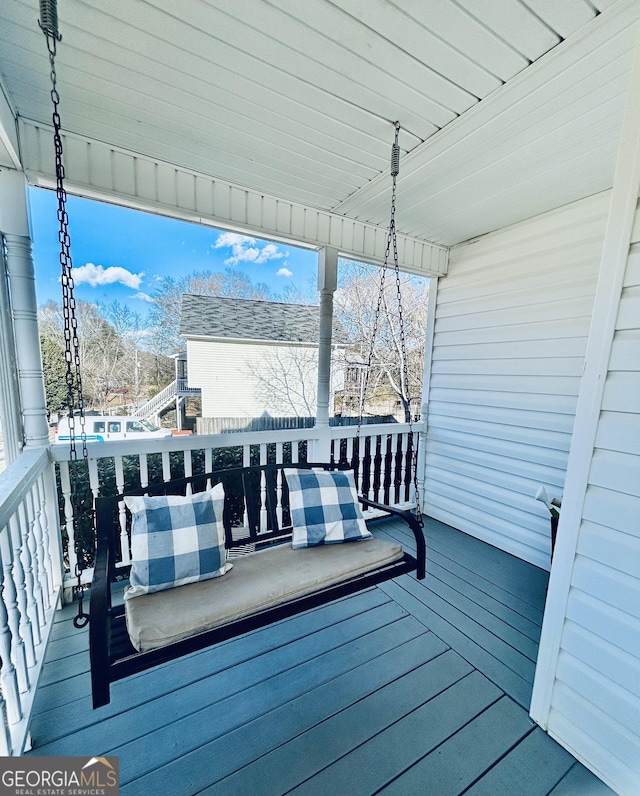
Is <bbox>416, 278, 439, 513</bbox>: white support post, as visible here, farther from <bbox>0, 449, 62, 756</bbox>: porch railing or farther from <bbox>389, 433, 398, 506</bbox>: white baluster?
<bbox>0, 449, 62, 756</bbox>: porch railing

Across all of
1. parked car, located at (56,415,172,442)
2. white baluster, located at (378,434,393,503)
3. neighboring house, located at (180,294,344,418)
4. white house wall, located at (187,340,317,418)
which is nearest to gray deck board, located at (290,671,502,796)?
white baluster, located at (378,434,393,503)

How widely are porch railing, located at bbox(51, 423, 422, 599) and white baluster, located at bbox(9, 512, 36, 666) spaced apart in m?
0.24

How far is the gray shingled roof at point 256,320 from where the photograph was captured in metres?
5.21

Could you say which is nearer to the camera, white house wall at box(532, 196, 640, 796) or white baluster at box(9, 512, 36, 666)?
white house wall at box(532, 196, 640, 796)

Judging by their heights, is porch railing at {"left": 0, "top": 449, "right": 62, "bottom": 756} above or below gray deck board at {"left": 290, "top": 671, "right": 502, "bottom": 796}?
above

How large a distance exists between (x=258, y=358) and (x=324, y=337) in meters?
3.25

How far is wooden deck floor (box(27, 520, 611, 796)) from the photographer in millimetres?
1272

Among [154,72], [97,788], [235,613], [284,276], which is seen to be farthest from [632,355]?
[284,276]

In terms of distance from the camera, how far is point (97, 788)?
46.4 inches

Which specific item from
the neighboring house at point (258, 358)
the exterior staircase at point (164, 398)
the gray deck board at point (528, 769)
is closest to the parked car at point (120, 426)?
the exterior staircase at point (164, 398)

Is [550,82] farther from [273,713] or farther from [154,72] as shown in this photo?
[273,713]

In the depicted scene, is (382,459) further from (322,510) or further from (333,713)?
(333,713)

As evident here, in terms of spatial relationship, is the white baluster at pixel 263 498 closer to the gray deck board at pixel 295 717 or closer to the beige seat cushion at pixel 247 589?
the beige seat cushion at pixel 247 589

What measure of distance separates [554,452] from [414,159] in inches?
96.5
